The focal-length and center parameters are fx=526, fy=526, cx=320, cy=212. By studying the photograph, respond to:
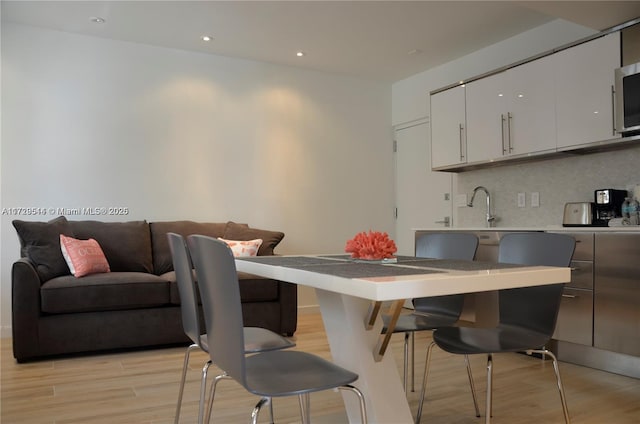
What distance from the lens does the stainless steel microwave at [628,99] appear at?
3354 millimetres

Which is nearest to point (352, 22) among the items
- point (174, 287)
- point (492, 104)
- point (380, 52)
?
point (380, 52)

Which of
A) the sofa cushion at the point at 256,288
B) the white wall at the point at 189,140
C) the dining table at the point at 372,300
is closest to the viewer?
the dining table at the point at 372,300

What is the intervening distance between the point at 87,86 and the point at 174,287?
2.11 m

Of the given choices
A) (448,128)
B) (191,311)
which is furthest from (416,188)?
(191,311)

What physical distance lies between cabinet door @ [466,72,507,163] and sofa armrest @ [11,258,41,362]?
3.59 metres

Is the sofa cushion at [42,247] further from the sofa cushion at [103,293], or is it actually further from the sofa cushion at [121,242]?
the sofa cushion at [121,242]

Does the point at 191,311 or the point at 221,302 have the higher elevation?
the point at 221,302

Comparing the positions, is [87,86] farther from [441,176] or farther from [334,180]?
[441,176]

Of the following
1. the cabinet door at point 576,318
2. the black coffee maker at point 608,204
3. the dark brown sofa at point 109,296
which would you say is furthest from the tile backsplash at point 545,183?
the dark brown sofa at point 109,296

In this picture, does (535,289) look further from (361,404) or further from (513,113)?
(513,113)

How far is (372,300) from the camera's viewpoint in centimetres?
171

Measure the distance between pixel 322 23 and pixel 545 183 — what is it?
7.55ft

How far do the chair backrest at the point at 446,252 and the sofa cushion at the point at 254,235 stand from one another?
1.98 metres

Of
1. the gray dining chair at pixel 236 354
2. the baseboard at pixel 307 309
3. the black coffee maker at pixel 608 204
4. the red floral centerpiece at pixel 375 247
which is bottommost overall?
the baseboard at pixel 307 309
